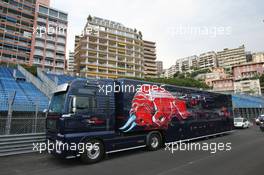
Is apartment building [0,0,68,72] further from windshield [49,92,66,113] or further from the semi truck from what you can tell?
the semi truck

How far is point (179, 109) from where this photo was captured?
10852 millimetres

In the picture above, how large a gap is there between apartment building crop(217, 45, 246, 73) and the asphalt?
144706mm

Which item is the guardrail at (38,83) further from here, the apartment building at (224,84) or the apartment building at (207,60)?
the apartment building at (207,60)

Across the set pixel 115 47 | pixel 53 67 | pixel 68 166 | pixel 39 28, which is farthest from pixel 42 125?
pixel 115 47

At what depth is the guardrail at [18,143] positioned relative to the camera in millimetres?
8156

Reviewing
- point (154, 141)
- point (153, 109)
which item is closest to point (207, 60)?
point (153, 109)

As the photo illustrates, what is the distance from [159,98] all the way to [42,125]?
6.35m

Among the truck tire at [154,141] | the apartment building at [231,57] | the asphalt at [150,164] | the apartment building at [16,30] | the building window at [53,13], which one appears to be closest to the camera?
the asphalt at [150,164]

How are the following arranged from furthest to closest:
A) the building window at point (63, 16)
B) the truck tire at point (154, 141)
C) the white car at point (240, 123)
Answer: the building window at point (63, 16) < the white car at point (240, 123) < the truck tire at point (154, 141)

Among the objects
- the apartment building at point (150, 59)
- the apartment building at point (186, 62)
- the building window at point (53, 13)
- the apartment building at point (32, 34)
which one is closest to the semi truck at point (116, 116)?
the apartment building at point (32, 34)

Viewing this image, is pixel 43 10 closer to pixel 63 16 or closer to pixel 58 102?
pixel 63 16

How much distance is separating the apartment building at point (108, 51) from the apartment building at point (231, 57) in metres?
86.9

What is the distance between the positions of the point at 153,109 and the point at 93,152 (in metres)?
3.67

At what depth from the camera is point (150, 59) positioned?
10725 cm
